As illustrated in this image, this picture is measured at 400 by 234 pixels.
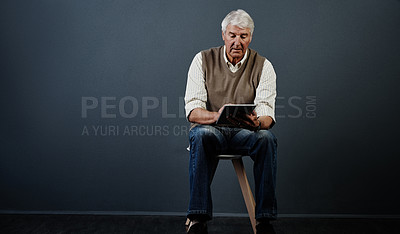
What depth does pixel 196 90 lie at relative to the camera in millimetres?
2207

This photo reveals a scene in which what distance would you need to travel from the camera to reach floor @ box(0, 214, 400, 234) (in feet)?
7.95

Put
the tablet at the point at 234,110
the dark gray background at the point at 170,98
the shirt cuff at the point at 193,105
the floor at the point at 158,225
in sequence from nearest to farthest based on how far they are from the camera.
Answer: the tablet at the point at 234,110 < the shirt cuff at the point at 193,105 < the floor at the point at 158,225 < the dark gray background at the point at 170,98

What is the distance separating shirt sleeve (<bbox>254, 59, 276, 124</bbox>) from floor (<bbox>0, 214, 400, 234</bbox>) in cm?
78

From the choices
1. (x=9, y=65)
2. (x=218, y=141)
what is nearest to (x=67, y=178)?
(x=9, y=65)

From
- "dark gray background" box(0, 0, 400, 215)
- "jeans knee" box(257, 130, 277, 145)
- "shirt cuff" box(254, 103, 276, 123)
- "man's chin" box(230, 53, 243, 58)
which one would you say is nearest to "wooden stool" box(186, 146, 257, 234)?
"jeans knee" box(257, 130, 277, 145)

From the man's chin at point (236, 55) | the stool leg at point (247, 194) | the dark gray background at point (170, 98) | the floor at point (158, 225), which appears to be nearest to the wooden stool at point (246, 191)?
the stool leg at point (247, 194)

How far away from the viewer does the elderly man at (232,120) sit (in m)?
1.89

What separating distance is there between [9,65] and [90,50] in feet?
1.99

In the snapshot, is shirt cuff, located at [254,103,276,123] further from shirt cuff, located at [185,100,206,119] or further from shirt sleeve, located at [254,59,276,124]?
shirt cuff, located at [185,100,206,119]

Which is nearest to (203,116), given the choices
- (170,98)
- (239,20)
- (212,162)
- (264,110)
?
(212,162)

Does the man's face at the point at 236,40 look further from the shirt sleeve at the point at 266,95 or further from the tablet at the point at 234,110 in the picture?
the tablet at the point at 234,110

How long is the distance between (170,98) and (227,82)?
2.37ft

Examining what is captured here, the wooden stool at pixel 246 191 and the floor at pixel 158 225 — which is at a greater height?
the wooden stool at pixel 246 191

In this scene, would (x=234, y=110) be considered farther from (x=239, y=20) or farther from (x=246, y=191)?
(x=239, y=20)
